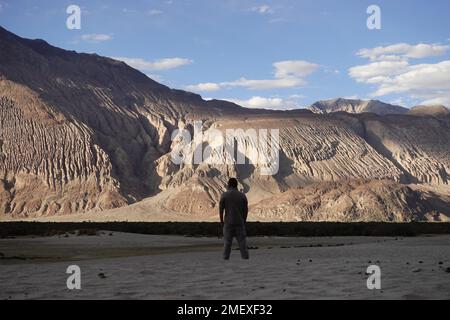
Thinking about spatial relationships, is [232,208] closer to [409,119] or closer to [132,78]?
[409,119]

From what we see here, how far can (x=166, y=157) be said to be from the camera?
14838 cm

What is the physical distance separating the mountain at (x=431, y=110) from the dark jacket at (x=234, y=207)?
170 metres

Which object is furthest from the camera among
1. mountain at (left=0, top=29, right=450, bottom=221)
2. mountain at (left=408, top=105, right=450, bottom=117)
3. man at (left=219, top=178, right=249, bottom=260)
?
mountain at (left=408, top=105, right=450, bottom=117)

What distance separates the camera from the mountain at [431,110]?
179 metres

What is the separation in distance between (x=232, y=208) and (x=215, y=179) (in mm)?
117120

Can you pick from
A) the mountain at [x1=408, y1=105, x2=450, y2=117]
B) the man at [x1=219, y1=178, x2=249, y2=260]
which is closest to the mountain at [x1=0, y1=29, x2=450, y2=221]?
the mountain at [x1=408, y1=105, x2=450, y2=117]

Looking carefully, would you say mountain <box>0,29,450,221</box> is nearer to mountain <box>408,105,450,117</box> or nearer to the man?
mountain <box>408,105,450,117</box>

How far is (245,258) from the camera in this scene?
1614 cm

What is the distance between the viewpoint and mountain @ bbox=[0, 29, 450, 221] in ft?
390

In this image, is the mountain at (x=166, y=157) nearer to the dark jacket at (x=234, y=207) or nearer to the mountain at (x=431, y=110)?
the mountain at (x=431, y=110)

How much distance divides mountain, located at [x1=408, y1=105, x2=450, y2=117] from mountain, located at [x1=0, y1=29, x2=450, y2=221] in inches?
354

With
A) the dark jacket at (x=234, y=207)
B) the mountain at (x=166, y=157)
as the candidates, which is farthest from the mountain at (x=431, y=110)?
the dark jacket at (x=234, y=207)
